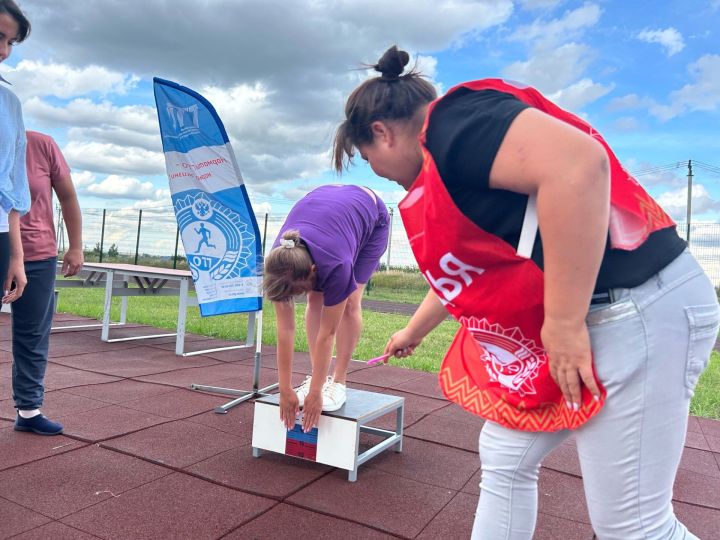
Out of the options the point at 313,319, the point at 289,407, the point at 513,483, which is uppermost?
the point at 313,319

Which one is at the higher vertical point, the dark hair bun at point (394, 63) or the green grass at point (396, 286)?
the dark hair bun at point (394, 63)

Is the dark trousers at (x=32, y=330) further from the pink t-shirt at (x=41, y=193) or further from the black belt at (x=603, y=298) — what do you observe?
the black belt at (x=603, y=298)

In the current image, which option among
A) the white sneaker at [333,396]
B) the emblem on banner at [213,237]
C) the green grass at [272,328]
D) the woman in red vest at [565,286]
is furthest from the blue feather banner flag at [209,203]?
the woman in red vest at [565,286]

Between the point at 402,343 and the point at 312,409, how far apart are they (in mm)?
1050

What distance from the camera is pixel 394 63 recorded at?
4.43 ft

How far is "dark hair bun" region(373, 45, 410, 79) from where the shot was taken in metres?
1.35

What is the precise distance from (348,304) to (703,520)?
193 centimetres

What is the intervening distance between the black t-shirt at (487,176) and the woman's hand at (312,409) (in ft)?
5.63

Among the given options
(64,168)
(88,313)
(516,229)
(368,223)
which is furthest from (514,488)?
(88,313)

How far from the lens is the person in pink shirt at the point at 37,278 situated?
292 centimetres

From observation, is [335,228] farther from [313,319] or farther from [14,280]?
[14,280]

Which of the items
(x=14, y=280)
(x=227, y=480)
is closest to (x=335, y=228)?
(x=227, y=480)

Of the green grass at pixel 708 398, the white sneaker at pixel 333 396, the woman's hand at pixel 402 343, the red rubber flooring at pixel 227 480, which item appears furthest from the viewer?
the green grass at pixel 708 398

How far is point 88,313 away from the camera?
8.59 meters
